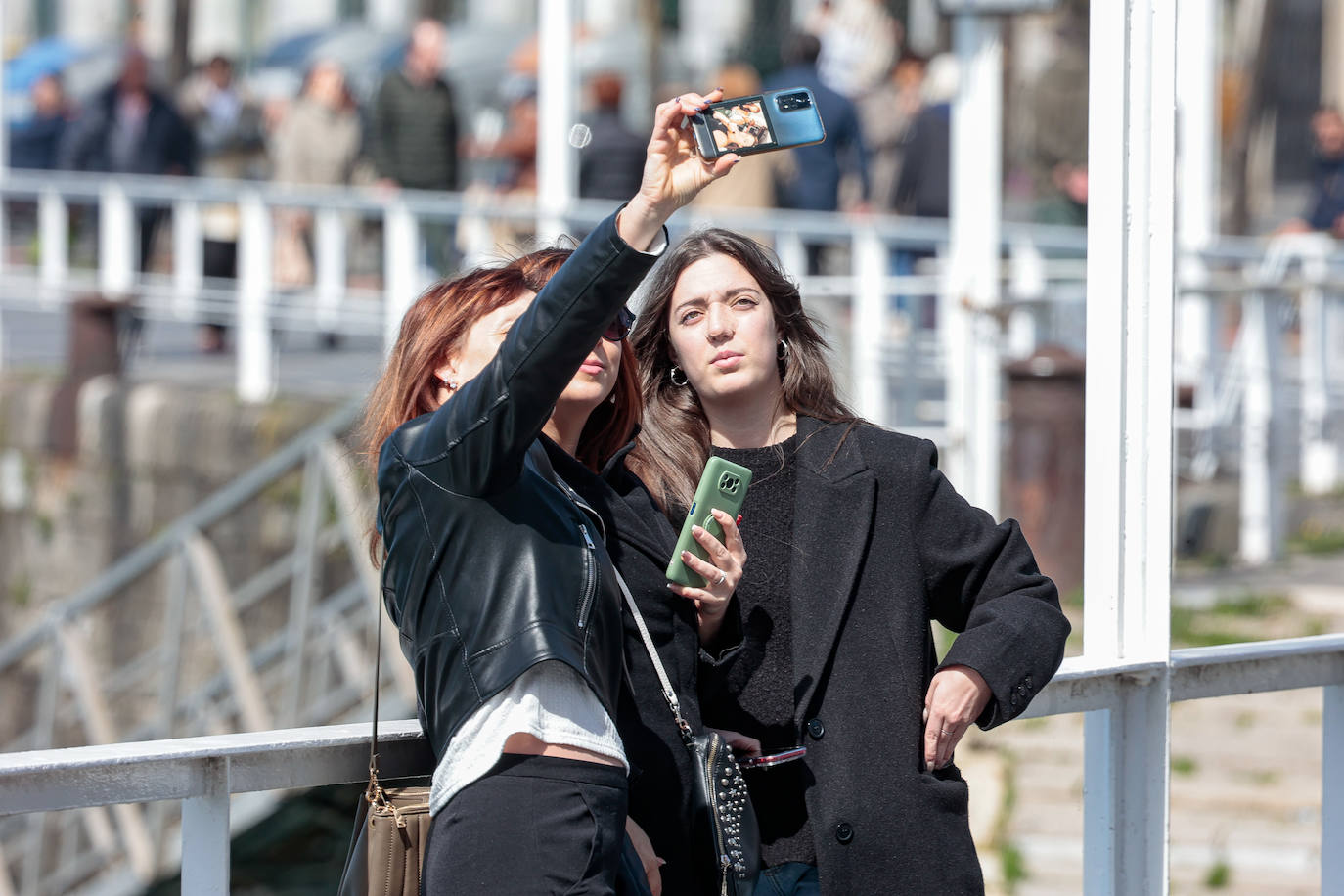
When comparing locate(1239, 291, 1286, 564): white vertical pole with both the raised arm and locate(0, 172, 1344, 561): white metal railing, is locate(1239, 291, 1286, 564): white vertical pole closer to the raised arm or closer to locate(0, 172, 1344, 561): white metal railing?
locate(0, 172, 1344, 561): white metal railing

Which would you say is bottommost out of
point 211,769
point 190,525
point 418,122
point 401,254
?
point 190,525

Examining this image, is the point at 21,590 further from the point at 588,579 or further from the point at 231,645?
the point at 588,579

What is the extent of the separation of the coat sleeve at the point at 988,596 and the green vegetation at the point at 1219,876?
3.02 m

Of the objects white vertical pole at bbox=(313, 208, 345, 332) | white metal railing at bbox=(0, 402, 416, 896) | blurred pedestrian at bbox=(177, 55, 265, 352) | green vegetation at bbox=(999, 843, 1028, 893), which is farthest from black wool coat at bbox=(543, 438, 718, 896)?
blurred pedestrian at bbox=(177, 55, 265, 352)

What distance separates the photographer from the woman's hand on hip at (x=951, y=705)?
239 cm

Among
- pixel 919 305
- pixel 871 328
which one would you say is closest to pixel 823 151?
pixel 919 305

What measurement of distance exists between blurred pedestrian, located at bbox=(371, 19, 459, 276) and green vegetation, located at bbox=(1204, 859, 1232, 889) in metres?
7.22

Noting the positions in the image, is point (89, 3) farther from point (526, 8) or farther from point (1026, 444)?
point (1026, 444)

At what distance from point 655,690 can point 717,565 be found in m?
0.18

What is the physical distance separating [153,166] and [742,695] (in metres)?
11.3

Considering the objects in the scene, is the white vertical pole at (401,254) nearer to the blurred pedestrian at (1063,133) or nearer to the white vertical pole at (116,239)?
the white vertical pole at (116,239)

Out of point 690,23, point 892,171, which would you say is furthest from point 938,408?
point 690,23

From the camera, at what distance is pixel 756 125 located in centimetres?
216

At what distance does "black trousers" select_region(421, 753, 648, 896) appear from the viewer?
6.76 feet
